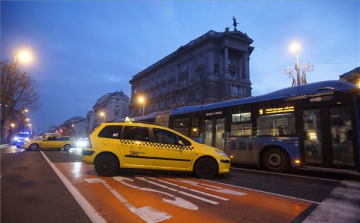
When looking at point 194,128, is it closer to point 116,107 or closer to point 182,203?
point 182,203

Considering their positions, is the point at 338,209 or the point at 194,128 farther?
the point at 194,128

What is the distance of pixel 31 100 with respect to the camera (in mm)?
30172

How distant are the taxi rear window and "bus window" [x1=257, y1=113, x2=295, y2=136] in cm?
617

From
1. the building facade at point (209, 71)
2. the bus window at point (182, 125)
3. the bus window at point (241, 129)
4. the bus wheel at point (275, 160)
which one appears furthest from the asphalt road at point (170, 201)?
the building facade at point (209, 71)

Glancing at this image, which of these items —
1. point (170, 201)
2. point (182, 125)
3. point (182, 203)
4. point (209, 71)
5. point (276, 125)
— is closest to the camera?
point (182, 203)

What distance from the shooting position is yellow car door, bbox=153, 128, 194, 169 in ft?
A: 22.5

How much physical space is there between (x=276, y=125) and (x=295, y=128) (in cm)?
75

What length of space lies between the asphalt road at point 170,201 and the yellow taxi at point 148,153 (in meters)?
0.76

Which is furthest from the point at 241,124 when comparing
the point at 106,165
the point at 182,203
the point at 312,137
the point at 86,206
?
the point at 86,206

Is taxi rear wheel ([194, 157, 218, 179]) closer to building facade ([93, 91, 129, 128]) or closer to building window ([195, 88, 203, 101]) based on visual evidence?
building window ([195, 88, 203, 101])

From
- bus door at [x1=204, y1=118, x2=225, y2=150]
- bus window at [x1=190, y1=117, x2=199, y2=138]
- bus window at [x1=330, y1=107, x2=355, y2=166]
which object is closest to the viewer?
bus window at [x1=330, y1=107, x2=355, y2=166]

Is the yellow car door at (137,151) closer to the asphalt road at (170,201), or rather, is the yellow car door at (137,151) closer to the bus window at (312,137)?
the asphalt road at (170,201)

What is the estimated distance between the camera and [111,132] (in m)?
7.07

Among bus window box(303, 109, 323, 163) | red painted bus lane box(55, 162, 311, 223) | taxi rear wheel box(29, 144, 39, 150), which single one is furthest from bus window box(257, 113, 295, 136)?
taxi rear wheel box(29, 144, 39, 150)
